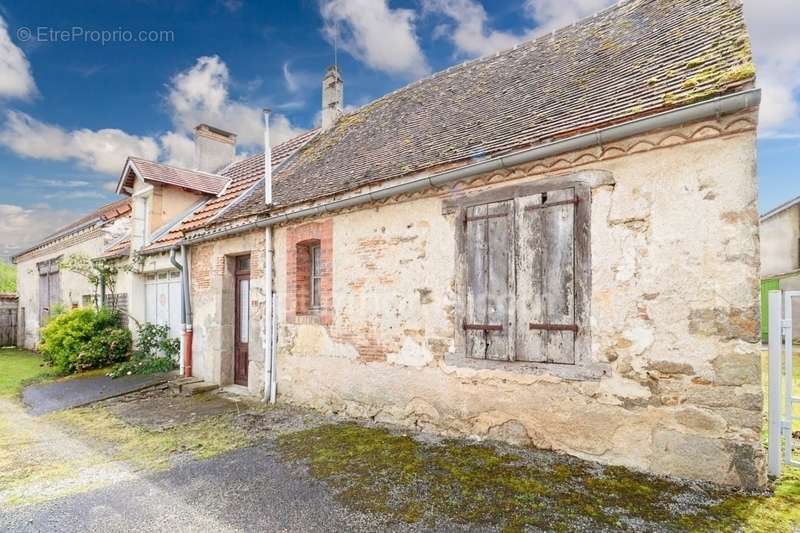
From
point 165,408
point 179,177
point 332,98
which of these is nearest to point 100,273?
point 179,177

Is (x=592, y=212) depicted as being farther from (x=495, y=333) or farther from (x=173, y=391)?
(x=173, y=391)

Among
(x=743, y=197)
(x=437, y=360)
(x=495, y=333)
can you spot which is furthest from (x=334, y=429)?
(x=743, y=197)

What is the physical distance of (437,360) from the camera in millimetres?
5586

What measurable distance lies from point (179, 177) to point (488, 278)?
9.61 m

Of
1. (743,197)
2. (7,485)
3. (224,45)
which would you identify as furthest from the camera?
(224,45)

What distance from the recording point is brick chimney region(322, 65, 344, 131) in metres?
11.3

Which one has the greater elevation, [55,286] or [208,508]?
[55,286]

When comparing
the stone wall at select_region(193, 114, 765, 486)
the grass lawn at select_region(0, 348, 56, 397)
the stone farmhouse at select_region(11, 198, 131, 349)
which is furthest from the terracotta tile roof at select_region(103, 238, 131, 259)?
the stone wall at select_region(193, 114, 765, 486)

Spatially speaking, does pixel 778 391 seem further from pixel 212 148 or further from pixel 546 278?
pixel 212 148

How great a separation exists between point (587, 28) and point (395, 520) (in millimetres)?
8289

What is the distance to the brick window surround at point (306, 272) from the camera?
6.98 metres

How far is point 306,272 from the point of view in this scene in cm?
766

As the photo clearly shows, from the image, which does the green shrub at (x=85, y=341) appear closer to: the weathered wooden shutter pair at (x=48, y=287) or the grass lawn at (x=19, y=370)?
the grass lawn at (x=19, y=370)

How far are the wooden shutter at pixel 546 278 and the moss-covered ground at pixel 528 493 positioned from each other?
117 cm
